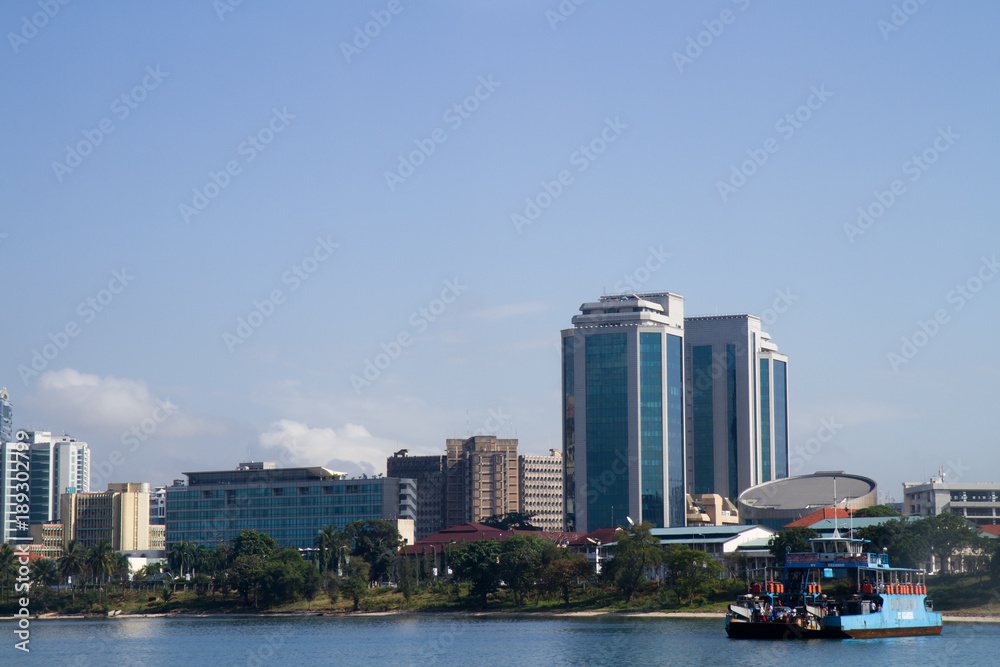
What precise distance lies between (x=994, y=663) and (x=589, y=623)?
60010mm

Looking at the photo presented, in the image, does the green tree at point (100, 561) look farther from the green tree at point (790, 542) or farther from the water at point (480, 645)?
the green tree at point (790, 542)

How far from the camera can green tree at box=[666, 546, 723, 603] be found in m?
158

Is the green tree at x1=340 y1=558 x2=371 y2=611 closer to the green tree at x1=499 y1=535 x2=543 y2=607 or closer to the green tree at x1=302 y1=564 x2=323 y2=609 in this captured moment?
the green tree at x1=302 y1=564 x2=323 y2=609

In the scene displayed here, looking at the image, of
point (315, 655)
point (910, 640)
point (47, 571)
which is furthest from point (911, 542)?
point (47, 571)

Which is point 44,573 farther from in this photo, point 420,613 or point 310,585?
point 420,613

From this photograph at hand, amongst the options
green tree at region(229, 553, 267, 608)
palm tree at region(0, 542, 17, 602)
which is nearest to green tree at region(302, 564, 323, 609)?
green tree at region(229, 553, 267, 608)

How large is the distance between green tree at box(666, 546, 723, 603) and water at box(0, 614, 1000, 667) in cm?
1076

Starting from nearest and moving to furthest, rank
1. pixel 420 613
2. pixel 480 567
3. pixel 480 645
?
pixel 480 645
pixel 480 567
pixel 420 613

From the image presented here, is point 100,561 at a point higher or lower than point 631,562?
lower

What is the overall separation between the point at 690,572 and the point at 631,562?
303 inches

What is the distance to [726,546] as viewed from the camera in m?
199

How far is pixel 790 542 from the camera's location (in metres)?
168

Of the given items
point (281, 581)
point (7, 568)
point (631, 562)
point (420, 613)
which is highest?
point (631, 562)

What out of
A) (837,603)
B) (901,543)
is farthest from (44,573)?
(837,603)
